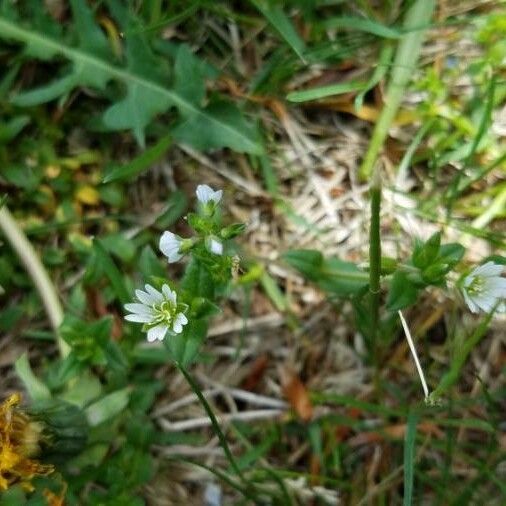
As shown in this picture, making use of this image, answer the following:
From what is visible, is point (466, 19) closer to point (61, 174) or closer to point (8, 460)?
point (61, 174)

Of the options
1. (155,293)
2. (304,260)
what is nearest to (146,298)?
(155,293)

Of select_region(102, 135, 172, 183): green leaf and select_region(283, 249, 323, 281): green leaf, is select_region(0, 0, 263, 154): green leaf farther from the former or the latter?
select_region(283, 249, 323, 281): green leaf

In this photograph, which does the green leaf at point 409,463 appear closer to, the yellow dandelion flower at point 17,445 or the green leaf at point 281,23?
the yellow dandelion flower at point 17,445

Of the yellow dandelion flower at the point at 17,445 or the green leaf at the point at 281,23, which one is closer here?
the yellow dandelion flower at the point at 17,445

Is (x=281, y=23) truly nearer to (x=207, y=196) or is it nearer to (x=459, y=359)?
(x=207, y=196)

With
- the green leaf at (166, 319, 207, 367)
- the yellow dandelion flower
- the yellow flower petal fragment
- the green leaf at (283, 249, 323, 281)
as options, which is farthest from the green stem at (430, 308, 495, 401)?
the yellow flower petal fragment

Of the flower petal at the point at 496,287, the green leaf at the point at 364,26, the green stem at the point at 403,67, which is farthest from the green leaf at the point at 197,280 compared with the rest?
the green leaf at the point at 364,26
